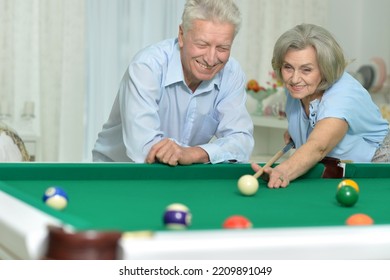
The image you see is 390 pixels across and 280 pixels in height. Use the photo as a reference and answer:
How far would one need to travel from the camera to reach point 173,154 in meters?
2.76

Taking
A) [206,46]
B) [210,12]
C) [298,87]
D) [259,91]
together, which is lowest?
[259,91]

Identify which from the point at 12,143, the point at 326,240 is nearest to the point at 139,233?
the point at 326,240

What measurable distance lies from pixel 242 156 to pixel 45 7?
3.34 meters

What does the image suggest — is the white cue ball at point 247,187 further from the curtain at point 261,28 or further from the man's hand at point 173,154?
the curtain at point 261,28

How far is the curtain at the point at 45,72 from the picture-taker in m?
5.95

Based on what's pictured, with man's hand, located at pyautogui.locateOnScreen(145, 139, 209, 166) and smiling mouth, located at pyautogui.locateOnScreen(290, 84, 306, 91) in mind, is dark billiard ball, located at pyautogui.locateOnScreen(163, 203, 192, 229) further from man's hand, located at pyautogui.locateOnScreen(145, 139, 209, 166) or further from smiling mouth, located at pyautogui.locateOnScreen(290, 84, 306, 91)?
smiling mouth, located at pyautogui.locateOnScreen(290, 84, 306, 91)

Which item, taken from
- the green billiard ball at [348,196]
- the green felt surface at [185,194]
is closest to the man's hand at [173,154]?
the green felt surface at [185,194]

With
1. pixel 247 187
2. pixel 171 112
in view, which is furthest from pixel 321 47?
pixel 247 187

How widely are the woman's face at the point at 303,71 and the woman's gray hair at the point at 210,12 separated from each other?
10.3 inches

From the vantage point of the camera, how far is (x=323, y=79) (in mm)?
3102

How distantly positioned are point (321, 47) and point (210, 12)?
1.48 ft

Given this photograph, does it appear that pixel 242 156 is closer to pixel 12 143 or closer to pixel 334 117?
pixel 334 117

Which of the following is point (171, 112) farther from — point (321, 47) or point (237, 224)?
point (237, 224)

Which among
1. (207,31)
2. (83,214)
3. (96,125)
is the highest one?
(207,31)
